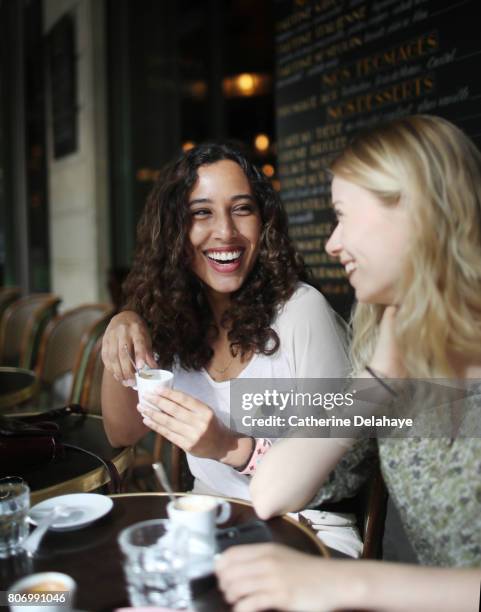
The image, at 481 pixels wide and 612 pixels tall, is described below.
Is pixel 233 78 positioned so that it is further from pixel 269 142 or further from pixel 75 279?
pixel 75 279

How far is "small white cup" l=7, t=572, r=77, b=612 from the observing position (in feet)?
2.38

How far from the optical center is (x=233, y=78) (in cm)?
521

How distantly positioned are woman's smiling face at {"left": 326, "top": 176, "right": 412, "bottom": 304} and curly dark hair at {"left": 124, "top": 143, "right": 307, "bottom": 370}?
57 cm

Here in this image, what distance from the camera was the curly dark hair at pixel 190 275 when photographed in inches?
60.9

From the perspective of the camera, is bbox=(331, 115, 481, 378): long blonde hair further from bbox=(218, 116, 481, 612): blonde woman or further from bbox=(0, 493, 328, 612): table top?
bbox=(0, 493, 328, 612): table top

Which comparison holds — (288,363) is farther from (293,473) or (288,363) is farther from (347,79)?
(347,79)

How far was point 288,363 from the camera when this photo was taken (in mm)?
1479

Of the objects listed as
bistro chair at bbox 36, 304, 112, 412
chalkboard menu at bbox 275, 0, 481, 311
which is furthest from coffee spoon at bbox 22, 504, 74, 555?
bistro chair at bbox 36, 304, 112, 412

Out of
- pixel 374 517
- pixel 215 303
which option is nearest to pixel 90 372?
pixel 215 303

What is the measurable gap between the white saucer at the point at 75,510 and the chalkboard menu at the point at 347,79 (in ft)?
4.46

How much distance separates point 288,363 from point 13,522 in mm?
761

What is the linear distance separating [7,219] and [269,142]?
2.73m

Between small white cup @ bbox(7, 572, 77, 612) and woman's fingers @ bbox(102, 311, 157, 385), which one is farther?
woman's fingers @ bbox(102, 311, 157, 385)

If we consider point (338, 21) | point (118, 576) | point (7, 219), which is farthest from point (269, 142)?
point (118, 576)
